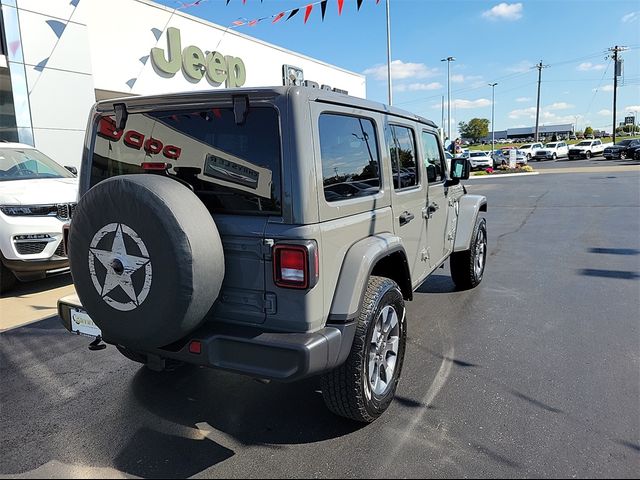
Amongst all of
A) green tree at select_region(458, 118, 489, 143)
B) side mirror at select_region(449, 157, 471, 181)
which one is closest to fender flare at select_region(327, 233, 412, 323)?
side mirror at select_region(449, 157, 471, 181)

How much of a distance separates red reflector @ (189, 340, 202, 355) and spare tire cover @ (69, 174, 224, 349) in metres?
0.09

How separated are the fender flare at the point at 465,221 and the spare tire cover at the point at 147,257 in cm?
337

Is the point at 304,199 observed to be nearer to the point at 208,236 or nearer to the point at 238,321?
the point at 208,236

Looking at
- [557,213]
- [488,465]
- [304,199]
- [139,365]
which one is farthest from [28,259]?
[557,213]

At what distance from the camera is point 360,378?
2666 mm

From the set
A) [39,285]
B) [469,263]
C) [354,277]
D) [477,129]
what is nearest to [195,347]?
[354,277]

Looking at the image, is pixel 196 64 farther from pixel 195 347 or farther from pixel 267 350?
pixel 267 350

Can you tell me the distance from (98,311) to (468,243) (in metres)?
3.86

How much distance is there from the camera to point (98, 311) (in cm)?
257

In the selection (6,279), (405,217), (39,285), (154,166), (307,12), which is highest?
(307,12)

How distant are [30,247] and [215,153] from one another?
4218mm

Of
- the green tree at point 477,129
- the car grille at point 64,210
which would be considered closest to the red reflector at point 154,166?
the car grille at point 64,210

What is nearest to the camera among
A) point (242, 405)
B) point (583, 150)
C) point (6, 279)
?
point (242, 405)

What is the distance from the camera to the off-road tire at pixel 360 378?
265cm
